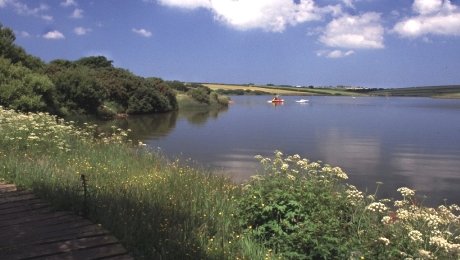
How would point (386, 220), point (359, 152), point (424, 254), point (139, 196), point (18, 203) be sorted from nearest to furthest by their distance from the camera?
point (424, 254), point (386, 220), point (18, 203), point (139, 196), point (359, 152)

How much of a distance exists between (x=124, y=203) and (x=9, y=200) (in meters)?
2.01

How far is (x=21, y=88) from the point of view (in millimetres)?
34875

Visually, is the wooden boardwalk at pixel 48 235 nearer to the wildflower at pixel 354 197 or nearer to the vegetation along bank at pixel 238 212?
the vegetation along bank at pixel 238 212

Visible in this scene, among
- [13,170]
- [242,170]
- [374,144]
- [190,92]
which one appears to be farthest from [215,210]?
[190,92]

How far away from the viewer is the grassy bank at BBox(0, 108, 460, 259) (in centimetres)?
642

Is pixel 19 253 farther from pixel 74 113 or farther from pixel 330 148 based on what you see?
pixel 74 113

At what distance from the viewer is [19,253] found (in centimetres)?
576

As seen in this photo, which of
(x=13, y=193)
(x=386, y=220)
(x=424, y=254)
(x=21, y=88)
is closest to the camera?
(x=424, y=254)

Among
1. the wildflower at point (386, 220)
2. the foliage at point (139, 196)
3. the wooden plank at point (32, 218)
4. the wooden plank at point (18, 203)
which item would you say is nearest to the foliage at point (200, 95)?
the foliage at point (139, 196)

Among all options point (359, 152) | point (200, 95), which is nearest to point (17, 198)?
point (359, 152)

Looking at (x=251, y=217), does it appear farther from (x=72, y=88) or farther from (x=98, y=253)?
(x=72, y=88)

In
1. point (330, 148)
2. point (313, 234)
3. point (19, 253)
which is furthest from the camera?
point (330, 148)

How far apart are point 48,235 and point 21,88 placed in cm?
3165

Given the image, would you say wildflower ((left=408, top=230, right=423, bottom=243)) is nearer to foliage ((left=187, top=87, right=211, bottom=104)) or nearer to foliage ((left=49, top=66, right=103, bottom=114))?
foliage ((left=49, top=66, right=103, bottom=114))
